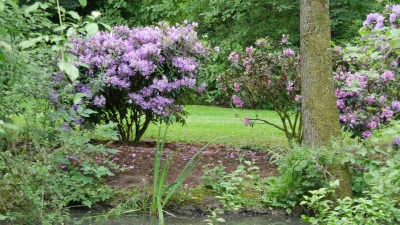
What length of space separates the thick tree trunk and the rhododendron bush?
57 centimetres

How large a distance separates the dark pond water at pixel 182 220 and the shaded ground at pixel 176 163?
0.47 meters

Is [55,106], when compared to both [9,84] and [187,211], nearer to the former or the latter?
[9,84]

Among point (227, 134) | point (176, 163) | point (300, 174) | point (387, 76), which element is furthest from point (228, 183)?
point (227, 134)

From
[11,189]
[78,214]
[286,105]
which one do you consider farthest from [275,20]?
[11,189]

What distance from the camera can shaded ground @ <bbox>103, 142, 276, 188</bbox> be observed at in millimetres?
6457

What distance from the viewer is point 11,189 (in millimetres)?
4234

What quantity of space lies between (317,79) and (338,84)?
1.34 meters

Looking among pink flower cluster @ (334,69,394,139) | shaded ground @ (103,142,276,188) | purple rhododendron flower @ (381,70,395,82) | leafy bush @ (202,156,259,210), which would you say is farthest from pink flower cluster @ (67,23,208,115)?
purple rhododendron flower @ (381,70,395,82)

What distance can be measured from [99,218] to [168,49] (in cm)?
309

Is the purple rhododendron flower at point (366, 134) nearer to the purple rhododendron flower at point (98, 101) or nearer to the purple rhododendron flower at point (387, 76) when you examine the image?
the purple rhododendron flower at point (387, 76)

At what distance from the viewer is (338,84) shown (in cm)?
729

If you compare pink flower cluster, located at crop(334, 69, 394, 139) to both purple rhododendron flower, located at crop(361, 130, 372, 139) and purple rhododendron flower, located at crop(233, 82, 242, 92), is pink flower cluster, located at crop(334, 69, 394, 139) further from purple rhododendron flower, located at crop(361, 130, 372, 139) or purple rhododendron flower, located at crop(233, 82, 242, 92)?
purple rhododendron flower, located at crop(233, 82, 242, 92)

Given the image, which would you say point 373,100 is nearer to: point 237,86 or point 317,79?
point 317,79

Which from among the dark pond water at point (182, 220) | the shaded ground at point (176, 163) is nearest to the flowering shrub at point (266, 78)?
the shaded ground at point (176, 163)
